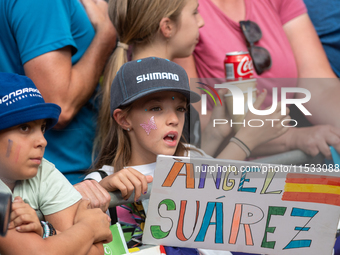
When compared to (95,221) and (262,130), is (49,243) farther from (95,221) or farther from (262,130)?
(262,130)

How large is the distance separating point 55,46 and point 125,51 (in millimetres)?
272

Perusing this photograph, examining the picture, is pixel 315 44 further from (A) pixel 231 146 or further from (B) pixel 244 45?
(A) pixel 231 146

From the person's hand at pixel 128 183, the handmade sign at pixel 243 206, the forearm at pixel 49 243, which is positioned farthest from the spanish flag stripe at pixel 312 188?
the forearm at pixel 49 243

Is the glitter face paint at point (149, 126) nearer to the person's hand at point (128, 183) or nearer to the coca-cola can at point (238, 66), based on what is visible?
the person's hand at point (128, 183)

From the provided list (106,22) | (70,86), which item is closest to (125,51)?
(106,22)

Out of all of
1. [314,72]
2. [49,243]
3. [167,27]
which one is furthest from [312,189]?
[314,72]

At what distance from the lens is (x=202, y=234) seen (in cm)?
86

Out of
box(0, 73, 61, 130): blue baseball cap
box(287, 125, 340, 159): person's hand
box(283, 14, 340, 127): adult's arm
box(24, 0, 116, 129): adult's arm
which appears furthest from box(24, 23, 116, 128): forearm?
box(283, 14, 340, 127): adult's arm

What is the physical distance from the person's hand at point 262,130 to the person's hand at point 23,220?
34.8 inches

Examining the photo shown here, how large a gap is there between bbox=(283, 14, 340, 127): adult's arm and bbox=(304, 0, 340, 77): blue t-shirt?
0.51 feet

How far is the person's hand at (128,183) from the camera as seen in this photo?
0.89 m

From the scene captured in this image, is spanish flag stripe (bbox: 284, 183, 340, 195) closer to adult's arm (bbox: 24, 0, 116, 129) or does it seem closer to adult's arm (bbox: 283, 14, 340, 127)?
adult's arm (bbox: 24, 0, 116, 129)

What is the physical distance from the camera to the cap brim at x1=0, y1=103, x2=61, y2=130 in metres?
0.69

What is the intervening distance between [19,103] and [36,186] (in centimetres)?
17
